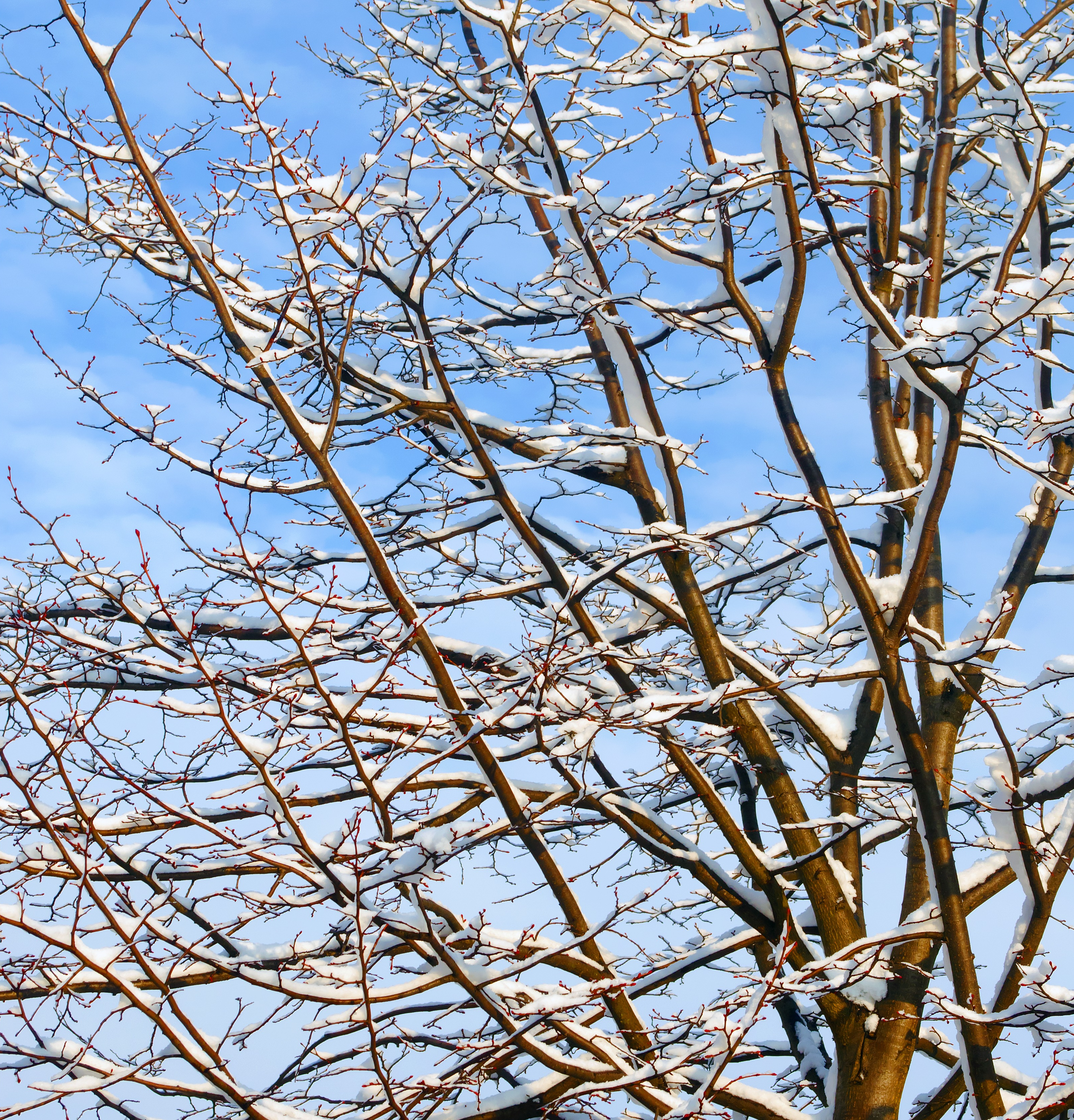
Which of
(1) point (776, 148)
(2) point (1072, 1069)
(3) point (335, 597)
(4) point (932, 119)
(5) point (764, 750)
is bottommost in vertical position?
(2) point (1072, 1069)

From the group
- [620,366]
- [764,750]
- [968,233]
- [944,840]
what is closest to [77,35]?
[620,366]

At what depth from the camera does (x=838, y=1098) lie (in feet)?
16.4

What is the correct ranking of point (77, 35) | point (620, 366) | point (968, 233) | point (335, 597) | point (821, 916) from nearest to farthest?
1. point (335, 597)
2. point (77, 35)
3. point (821, 916)
4. point (620, 366)
5. point (968, 233)

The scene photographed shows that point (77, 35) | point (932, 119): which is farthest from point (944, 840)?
point (77, 35)

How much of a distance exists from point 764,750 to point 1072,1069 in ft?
6.39

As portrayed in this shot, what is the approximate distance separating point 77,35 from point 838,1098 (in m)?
5.80

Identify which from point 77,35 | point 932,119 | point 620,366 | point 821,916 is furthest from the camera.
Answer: point 932,119

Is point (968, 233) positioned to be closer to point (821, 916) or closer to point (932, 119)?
point (932, 119)

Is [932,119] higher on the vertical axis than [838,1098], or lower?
higher

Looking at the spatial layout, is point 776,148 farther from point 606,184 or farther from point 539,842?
point 539,842

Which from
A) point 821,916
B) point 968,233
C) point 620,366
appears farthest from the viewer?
point 968,233

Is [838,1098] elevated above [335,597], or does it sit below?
below

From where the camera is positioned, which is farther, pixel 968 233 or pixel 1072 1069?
pixel 968 233

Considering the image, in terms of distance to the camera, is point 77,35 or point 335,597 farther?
point 77,35
